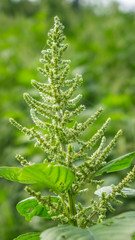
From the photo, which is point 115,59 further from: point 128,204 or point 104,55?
point 128,204

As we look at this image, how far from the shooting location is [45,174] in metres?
1.10

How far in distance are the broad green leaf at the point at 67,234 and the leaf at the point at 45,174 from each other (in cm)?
19

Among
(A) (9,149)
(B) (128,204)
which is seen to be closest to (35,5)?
(A) (9,149)

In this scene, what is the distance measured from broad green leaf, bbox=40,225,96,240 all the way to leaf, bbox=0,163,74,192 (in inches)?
7.4

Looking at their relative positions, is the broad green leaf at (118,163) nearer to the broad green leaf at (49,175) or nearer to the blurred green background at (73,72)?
the broad green leaf at (49,175)

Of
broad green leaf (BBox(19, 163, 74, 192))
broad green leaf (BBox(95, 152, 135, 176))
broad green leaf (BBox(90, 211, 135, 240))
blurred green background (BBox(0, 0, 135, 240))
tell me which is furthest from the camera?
blurred green background (BBox(0, 0, 135, 240))

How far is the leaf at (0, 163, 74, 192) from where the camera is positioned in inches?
41.3

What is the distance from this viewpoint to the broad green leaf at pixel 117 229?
86cm

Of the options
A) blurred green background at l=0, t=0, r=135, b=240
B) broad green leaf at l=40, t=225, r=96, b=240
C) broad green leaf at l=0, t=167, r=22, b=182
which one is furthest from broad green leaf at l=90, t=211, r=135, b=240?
blurred green background at l=0, t=0, r=135, b=240

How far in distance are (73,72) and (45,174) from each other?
18.9ft

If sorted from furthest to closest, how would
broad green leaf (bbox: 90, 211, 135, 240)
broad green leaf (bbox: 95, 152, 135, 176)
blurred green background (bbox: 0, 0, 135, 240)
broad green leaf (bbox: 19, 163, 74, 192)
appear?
blurred green background (bbox: 0, 0, 135, 240) → broad green leaf (bbox: 95, 152, 135, 176) → broad green leaf (bbox: 19, 163, 74, 192) → broad green leaf (bbox: 90, 211, 135, 240)

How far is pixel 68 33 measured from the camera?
11.9 meters

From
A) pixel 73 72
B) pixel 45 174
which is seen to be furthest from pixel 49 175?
pixel 73 72

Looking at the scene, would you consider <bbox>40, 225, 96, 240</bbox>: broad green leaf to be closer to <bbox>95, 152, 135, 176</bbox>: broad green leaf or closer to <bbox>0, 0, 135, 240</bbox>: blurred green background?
<bbox>95, 152, 135, 176</bbox>: broad green leaf
